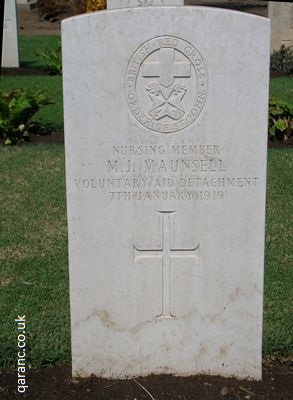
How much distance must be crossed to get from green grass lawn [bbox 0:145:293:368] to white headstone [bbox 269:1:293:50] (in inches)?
298

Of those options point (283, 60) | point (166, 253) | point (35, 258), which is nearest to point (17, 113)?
point (35, 258)

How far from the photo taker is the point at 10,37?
15438mm

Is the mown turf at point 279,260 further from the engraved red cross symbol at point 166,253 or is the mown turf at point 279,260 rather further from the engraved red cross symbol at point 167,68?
the engraved red cross symbol at point 167,68

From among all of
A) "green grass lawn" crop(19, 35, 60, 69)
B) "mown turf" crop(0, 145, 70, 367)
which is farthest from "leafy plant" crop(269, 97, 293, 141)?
"green grass lawn" crop(19, 35, 60, 69)

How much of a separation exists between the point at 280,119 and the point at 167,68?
5931mm

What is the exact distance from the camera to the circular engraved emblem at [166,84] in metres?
3.42

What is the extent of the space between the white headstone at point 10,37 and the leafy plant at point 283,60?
5.42 meters

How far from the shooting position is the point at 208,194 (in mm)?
3576

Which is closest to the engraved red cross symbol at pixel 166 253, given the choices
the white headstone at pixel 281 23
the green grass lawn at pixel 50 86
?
the green grass lawn at pixel 50 86

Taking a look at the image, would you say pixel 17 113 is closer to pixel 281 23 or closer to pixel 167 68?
pixel 167 68

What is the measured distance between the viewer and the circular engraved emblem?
3424 mm

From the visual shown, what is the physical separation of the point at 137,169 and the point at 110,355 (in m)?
0.97

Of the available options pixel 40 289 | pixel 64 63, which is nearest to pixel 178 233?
pixel 64 63

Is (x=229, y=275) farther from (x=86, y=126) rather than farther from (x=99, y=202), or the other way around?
(x=86, y=126)
